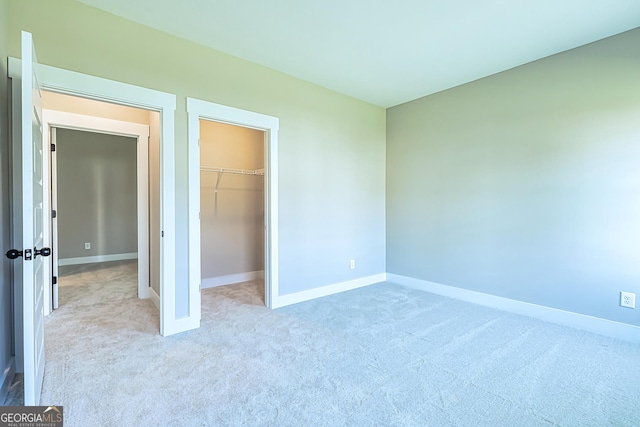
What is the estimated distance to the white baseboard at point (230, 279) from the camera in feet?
13.8

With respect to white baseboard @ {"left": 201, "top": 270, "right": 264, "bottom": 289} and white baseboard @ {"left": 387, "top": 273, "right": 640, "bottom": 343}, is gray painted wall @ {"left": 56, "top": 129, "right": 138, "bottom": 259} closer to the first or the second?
white baseboard @ {"left": 201, "top": 270, "right": 264, "bottom": 289}

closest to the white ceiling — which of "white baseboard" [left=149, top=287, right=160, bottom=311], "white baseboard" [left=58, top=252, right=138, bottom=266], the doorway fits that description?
"white baseboard" [left=149, top=287, right=160, bottom=311]

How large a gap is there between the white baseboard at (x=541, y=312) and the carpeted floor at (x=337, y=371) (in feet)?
0.42

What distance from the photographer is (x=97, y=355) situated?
7.41 feet

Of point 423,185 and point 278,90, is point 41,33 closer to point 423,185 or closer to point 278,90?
point 278,90

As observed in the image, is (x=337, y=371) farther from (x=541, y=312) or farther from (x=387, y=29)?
(x=387, y=29)

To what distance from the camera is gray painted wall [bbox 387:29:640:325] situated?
2.60m

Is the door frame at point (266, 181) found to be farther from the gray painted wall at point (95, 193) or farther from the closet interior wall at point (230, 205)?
the gray painted wall at point (95, 193)

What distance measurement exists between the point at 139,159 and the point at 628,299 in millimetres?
5336

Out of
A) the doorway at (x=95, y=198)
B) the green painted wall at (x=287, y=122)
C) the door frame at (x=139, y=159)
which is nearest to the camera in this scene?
Answer: the green painted wall at (x=287, y=122)

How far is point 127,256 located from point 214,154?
3.93m

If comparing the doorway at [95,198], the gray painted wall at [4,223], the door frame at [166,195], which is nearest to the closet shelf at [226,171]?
the door frame at [166,195]

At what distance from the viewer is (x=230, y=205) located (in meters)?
4.45

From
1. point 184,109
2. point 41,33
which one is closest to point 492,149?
point 184,109
